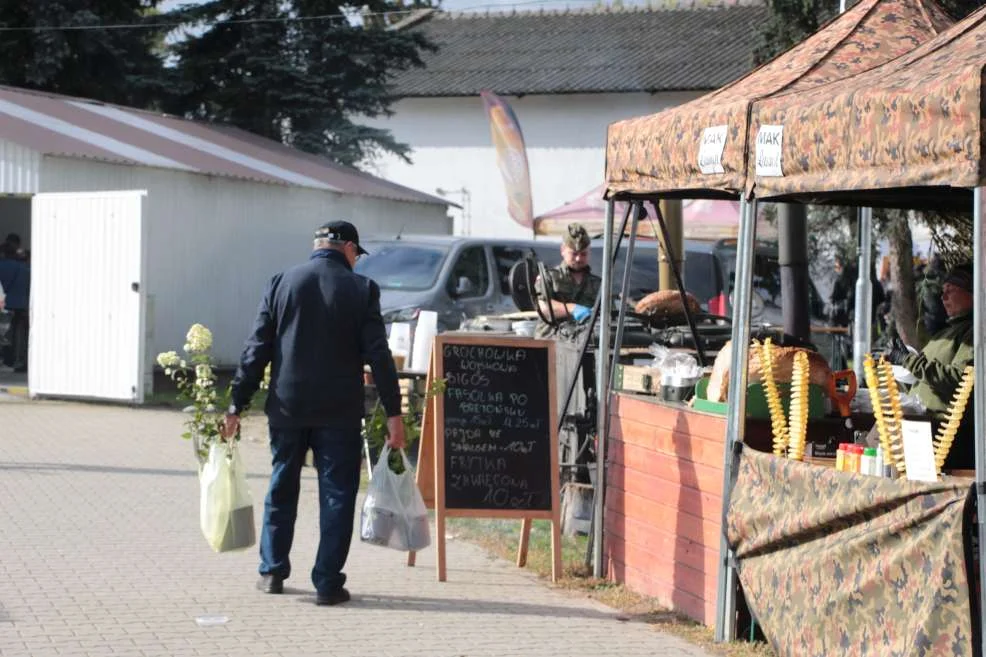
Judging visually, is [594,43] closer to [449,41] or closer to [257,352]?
[449,41]

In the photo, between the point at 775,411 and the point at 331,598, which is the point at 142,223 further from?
the point at 775,411

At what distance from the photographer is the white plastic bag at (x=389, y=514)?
747 centimetres

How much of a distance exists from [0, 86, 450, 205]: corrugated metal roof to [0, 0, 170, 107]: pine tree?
9.53 feet

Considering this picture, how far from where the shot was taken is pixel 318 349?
7.16 m

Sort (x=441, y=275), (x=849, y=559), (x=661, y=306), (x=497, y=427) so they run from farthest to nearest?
(x=441, y=275)
(x=661, y=306)
(x=497, y=427)
(x=849, y=559)

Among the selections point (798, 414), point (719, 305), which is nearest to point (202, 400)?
point (798, 414)

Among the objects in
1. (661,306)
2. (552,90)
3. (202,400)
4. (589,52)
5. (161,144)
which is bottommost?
(202,400)

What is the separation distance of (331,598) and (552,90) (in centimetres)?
3319

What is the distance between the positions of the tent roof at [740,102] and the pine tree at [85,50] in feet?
64.5

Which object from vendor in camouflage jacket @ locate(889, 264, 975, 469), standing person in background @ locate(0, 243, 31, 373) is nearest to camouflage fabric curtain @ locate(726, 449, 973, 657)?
vendor in camouflage jacket @ locate(889, 264, 975, 469)

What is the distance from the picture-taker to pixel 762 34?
17.1m

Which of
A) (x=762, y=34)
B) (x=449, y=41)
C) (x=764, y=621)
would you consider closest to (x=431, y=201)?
(x=762, y=34)

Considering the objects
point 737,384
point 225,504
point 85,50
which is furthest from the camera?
point 85,50

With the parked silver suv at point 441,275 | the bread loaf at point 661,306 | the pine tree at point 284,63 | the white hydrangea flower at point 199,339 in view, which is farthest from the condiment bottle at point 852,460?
the pine tree at point 284,63
